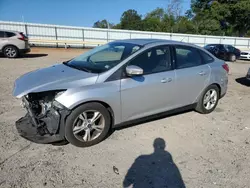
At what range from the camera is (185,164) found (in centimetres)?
307

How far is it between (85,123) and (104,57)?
4.87 ft

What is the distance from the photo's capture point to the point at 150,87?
3713mm

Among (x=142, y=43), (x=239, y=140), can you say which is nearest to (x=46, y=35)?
(x=142, y=43)

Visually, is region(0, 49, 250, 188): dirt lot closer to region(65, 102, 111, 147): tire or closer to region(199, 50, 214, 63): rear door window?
region(65, 102, 111, 147): tire

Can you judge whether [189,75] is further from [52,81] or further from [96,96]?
[52,81]

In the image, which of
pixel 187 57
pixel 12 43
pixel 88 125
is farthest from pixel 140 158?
pixel 12 43

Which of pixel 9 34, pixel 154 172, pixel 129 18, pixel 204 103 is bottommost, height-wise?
pixel 154 172

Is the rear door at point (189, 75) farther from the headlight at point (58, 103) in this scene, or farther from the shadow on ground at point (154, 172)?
the headlight at point (58, 103)

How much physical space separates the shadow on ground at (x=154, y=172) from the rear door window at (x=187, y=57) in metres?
1.83

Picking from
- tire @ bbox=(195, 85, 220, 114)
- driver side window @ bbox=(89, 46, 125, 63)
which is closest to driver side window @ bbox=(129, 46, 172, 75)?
driver side window @ bbox=(89, 46, 125, 63)

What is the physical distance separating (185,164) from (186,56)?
2.26 m

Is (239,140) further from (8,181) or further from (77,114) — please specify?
(8,181)

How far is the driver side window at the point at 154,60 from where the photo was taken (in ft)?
12.1

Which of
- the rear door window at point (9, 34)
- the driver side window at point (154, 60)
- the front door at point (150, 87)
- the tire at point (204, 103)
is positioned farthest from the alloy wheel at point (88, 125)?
the rear door window at point (9, 34)
